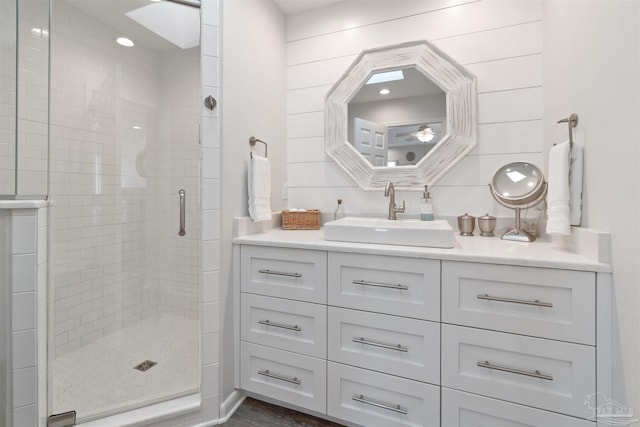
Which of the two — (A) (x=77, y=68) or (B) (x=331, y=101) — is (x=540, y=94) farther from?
(A) (x=77, y=68)

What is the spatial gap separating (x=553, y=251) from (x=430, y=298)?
0.52 meters

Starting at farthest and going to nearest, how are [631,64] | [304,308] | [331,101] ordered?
[331,101] < [304,308] < [631,64]

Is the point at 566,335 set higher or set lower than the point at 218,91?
lower

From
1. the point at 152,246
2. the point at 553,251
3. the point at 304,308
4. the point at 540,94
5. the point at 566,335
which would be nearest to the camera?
the point at 566,335

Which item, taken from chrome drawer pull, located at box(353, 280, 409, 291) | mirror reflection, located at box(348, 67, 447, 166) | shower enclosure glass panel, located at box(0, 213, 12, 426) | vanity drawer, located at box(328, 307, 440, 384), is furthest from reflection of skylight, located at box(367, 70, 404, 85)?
shower enclosure glass panel, located at box(0, 213, 12, 426)

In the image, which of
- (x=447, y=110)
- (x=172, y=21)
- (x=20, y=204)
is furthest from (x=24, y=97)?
(x=447, y=110)

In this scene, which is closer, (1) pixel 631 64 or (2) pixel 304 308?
(1) pixel 631 64

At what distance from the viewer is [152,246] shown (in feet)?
6.01

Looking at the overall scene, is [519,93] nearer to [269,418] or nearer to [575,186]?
[575,186]

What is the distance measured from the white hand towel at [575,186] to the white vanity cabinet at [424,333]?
162mm

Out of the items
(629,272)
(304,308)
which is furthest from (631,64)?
(304,308)

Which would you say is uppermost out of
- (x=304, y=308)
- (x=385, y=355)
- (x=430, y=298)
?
(x=430, y=298)

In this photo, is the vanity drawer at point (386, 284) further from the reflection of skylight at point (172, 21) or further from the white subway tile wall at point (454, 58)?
the reflection of skylight at point (172, 21)

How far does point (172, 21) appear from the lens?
1553 millimetres
